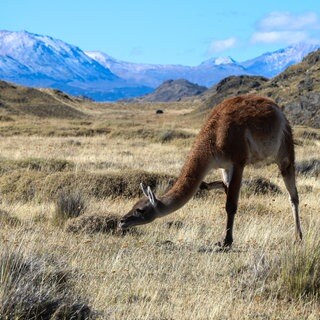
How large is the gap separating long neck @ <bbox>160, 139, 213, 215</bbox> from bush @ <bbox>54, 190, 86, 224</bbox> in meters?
2.31

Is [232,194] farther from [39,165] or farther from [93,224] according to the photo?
[39,165]

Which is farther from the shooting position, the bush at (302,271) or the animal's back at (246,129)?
the animal's back at (246,129)

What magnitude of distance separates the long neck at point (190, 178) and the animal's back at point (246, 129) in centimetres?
15

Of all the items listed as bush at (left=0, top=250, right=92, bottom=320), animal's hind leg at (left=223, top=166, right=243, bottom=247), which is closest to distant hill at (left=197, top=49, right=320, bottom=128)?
animal's hind leg at (left=223, top=166, right=243, bottom=247)

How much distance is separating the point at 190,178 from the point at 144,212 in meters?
0.72

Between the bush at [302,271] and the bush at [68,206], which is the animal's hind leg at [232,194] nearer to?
the bush at [302,271]

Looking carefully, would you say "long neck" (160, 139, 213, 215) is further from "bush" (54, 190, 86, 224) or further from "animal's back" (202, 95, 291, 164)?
"bush" (54, 190, 86, 224)

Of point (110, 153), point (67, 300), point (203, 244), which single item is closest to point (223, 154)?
point (203, 244)

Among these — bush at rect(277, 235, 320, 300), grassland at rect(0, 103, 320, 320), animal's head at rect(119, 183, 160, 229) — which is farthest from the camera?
animal's head at rect(119, 183, 160, 229)

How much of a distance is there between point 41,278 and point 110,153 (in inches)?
654

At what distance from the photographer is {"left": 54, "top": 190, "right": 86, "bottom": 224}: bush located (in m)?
8.86

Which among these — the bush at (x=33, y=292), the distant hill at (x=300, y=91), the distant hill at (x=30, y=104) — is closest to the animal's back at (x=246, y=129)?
the bush at (x=33, y=292)

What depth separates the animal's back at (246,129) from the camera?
7.26 meters

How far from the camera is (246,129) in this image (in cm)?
744
